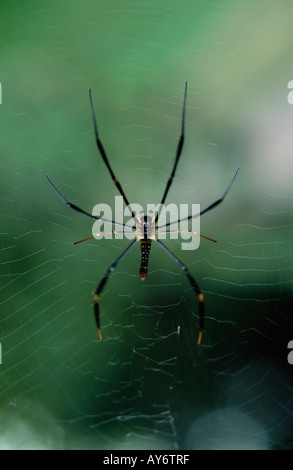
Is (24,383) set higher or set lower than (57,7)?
lower

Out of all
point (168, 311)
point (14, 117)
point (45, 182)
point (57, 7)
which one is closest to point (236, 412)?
point (168, 311)

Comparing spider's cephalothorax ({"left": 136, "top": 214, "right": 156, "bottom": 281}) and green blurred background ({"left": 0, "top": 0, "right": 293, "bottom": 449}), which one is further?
green blurred background ({"left": 0, "top": 0, "right": 293, "bottom": 449})

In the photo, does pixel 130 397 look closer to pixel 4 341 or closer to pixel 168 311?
pixel 168 311

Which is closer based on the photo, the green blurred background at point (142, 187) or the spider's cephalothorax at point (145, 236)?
the spider's cephalothorax at point (145, 236)

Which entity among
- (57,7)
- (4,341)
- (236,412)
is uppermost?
(57,7)

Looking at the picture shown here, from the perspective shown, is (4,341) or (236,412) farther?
(236,412)
